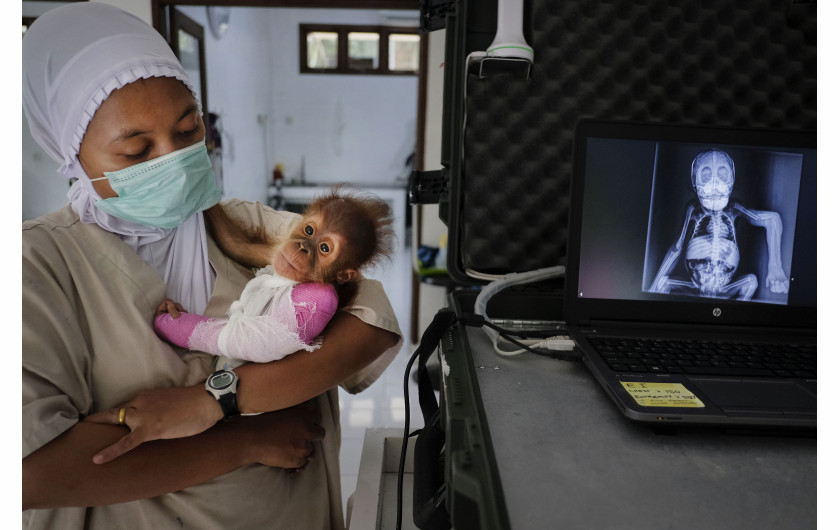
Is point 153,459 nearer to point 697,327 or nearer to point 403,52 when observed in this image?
point 697,327

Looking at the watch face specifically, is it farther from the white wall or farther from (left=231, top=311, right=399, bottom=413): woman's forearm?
the white wall

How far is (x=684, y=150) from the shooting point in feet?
2.45

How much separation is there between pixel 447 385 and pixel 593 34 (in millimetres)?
736

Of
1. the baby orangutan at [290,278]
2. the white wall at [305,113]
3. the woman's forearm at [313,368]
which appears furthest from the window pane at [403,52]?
the woman's forearm at [313,368]

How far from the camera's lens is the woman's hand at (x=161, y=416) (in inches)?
25.4

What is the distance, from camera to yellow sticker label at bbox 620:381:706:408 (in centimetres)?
53

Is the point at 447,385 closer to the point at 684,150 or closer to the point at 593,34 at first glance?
the point at 684,150

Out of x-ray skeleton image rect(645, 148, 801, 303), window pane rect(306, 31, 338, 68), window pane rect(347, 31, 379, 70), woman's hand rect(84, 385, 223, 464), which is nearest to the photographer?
woman's hand rect(84, 385, 223, 464)

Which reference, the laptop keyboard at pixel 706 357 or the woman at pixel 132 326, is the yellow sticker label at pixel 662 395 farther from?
the woman at pixel 132 326

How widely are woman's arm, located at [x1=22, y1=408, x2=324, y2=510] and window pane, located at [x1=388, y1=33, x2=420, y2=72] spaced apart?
4399mm

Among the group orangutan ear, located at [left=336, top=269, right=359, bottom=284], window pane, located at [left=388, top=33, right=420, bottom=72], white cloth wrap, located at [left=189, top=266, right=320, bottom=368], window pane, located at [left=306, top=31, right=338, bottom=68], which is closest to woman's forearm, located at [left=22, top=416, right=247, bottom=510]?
white cloth wrap, located at [left=189, top=266, right=320, bottom=368]

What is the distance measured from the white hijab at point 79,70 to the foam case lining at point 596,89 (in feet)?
1.62

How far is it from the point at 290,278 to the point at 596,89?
0.67 meters

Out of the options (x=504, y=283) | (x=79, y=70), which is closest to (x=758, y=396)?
(x=504, y=283)
